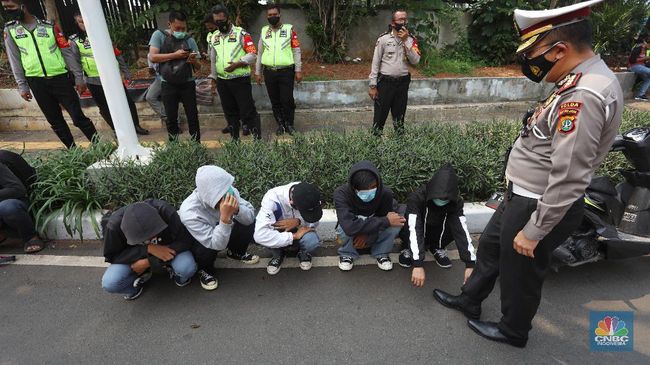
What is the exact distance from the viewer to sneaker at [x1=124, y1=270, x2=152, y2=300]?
261 cm

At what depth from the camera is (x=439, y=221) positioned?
2857mm

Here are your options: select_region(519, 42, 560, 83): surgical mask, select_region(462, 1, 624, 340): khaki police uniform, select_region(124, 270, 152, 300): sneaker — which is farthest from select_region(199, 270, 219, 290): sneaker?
select_region(519, 42, 560, 83): surgical mask

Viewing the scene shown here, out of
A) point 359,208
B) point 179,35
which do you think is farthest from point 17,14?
point 359,208

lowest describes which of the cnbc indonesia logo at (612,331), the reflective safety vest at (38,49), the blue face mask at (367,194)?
the cnbc indonesia logo at (612,331)

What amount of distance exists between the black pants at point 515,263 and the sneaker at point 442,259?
610 mm

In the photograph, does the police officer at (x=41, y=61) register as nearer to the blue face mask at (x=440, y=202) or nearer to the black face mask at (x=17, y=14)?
Answer: the black face mask at (x=17, y=14)

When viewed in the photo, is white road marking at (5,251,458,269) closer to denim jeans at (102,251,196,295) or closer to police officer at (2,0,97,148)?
denim jeans at (102,251,196,295)

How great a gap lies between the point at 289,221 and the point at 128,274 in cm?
122

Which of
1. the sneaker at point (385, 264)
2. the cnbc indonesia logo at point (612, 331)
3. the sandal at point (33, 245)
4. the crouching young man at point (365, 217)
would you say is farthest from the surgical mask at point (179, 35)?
the cnbc indonesia logo at point (612, 331)

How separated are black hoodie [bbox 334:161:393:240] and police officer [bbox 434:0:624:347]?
0.90 meters

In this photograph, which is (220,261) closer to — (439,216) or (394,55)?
(439,216)

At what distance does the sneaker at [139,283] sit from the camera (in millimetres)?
2613

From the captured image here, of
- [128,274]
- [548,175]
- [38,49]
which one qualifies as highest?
[38,49]

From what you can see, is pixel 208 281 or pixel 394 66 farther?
pixel 394 66
